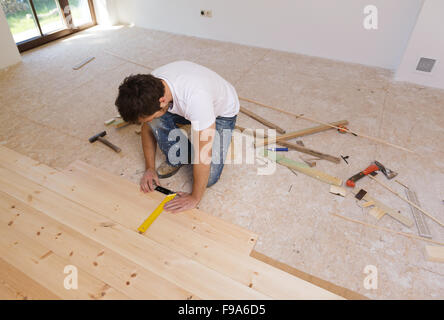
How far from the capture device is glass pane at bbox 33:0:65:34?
4.18 m

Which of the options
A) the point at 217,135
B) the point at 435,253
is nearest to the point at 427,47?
the point at 435,253

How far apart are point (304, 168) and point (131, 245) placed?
1.42 meters

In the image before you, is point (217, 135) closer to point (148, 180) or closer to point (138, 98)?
point (148, 180)

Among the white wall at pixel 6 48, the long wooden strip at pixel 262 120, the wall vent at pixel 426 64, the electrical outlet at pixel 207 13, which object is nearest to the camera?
the long wooden strip at pixel 262 120

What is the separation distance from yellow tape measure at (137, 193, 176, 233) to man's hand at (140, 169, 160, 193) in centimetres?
16

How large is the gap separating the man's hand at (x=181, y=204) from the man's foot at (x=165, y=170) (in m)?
0.38

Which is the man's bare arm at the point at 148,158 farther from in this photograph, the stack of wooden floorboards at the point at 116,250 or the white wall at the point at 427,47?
the white wall at the point at 427,47

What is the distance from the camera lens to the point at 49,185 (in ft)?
6.78

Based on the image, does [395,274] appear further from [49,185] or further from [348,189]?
[49,185]

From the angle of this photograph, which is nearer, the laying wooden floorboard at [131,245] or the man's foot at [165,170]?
the laying wooden floorboard at [131,245]

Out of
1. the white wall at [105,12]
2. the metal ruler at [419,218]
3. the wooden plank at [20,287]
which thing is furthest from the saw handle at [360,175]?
the white wall at [105,12]

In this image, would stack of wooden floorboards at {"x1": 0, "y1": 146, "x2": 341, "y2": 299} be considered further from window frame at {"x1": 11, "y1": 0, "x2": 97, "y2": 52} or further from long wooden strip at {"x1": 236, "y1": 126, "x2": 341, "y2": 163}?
window frame at {"x1": 11, "y1": 0, "x2": 97, "y2": 52}

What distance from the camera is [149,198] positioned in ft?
6.63

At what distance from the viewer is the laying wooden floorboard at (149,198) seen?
1.78 metres
